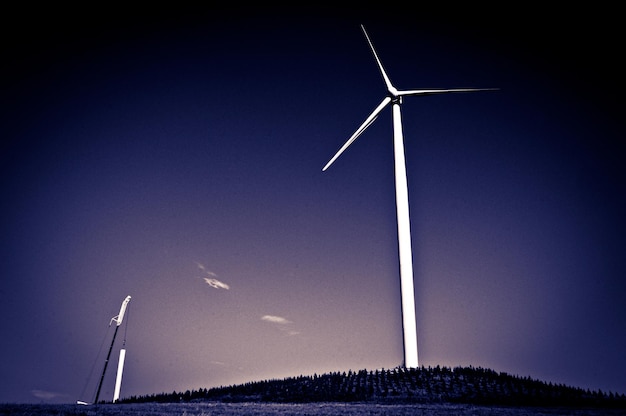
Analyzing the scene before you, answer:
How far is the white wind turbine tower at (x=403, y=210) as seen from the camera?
45750 mm

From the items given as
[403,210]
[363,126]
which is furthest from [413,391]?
[363,126]

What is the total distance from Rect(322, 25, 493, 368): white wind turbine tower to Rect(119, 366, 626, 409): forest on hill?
3855 mm

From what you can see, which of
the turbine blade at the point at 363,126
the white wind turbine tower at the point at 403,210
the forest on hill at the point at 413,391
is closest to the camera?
the forest on hill at the point at 413,391

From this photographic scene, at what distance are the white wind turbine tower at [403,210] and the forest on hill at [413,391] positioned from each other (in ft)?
A: 12.6

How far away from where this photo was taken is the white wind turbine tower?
1801 inches

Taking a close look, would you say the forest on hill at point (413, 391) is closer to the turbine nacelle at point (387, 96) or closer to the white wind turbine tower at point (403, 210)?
the white wind turbine tower at point (403, 210)

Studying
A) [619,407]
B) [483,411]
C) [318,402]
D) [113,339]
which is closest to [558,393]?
[619,407]

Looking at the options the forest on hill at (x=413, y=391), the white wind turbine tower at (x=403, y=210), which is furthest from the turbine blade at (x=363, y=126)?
the forest on hill at (x=413, y=391)

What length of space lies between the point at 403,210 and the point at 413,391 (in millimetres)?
23568

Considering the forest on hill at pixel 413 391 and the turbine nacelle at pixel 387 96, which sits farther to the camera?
the turbine nacelle at pixel 387 96

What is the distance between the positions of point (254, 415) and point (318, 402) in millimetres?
11038

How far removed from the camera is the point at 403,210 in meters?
52.2

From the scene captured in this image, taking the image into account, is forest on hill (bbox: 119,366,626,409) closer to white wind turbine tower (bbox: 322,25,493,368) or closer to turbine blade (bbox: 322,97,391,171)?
white wind turbine tower (bbox: 322,25,493,368)

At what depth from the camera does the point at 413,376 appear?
1484 inches
